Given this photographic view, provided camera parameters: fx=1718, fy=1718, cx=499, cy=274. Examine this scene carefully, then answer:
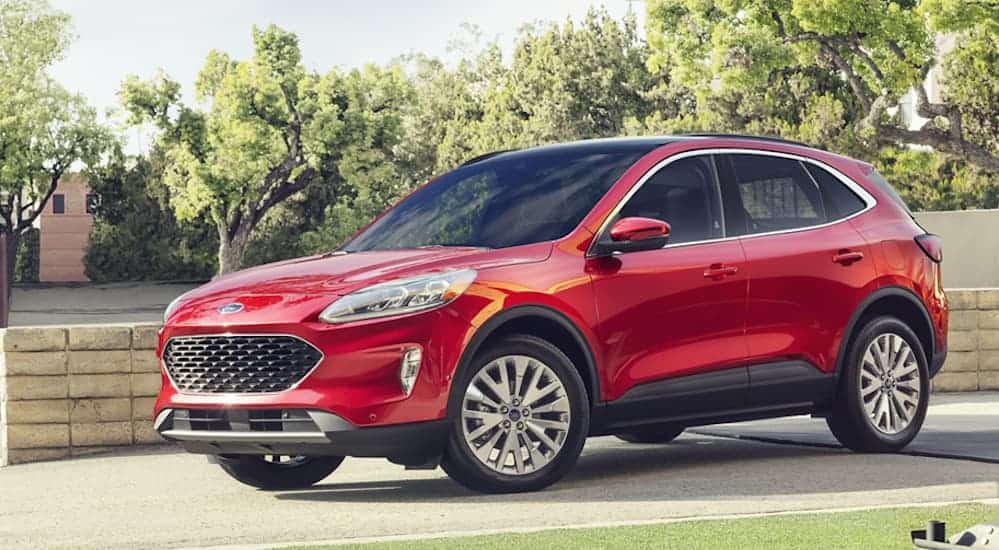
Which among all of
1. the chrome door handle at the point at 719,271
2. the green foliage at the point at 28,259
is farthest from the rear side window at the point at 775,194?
the green foliage at the point at 28,259

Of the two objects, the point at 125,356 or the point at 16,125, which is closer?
the point at 125,356

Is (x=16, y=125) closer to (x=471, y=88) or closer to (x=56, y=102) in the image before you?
(x=56, y=102)

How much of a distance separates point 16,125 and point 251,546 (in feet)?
241

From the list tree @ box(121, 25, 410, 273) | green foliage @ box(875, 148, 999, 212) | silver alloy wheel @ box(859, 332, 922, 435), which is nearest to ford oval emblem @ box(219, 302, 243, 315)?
silver alloy wheel @ box(859, 332, 922, 435)

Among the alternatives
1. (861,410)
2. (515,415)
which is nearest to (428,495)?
(515,415)

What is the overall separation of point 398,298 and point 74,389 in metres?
4.19

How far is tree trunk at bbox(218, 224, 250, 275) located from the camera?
73438 millimetres

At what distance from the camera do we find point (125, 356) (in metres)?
11.8

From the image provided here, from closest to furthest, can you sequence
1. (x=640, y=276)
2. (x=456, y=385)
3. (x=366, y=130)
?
(x=456, y=385) < (x=640, y=276) < (x=366, y=130)

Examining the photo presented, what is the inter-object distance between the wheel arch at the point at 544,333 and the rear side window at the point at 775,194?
146cm

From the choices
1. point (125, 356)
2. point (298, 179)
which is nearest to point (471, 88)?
point (298, 179)

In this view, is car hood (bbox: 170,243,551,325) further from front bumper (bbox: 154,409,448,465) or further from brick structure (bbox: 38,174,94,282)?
brick structure (bbox: 38,174,94,282)

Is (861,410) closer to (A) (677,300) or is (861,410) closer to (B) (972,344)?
(A) (677,300)

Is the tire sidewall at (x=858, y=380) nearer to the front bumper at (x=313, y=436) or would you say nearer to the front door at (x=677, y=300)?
the front door at (x=677, y=300)
